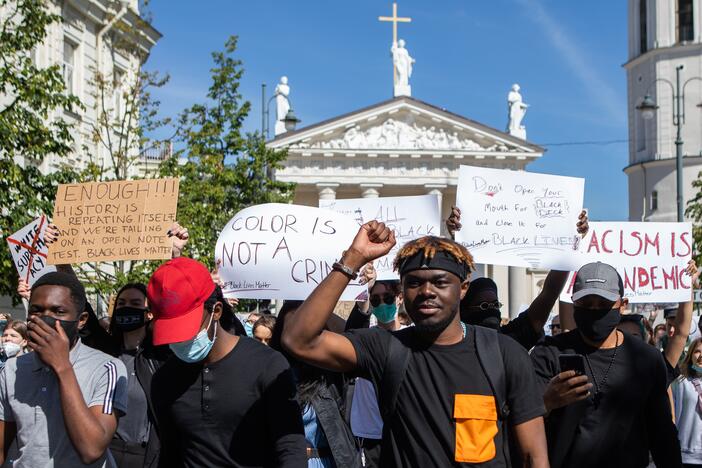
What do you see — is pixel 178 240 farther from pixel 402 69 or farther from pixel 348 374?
pixel 402 69

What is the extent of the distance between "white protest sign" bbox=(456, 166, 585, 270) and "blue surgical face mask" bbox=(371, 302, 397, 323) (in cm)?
55

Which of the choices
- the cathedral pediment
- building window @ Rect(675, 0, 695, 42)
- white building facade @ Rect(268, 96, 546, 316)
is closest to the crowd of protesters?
white building facade @ Rect(268, 96, 546, 316)

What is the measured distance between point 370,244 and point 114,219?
4.00 metres

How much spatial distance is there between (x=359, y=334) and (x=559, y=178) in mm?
3059

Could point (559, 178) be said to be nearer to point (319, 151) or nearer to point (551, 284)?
point (551, 284)

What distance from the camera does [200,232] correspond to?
67.5 feet

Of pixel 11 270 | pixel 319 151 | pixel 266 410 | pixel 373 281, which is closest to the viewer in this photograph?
pixel 266 410

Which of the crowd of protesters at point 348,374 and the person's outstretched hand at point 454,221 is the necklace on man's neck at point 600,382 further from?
the person's outstretched hand at point 454,221

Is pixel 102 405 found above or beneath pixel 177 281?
beneath

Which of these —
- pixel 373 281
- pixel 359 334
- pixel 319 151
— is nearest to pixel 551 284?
pixel 373 281

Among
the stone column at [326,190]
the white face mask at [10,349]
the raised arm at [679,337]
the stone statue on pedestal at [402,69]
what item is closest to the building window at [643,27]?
the stone statue on pedestal at [402,69]

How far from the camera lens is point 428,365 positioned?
329 cm

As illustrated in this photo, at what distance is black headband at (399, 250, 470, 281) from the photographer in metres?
3.33

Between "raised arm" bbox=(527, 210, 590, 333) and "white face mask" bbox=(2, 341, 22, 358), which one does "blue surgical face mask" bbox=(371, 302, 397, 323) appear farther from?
"white face mask" bbox=(2, 341, 22, 358)
